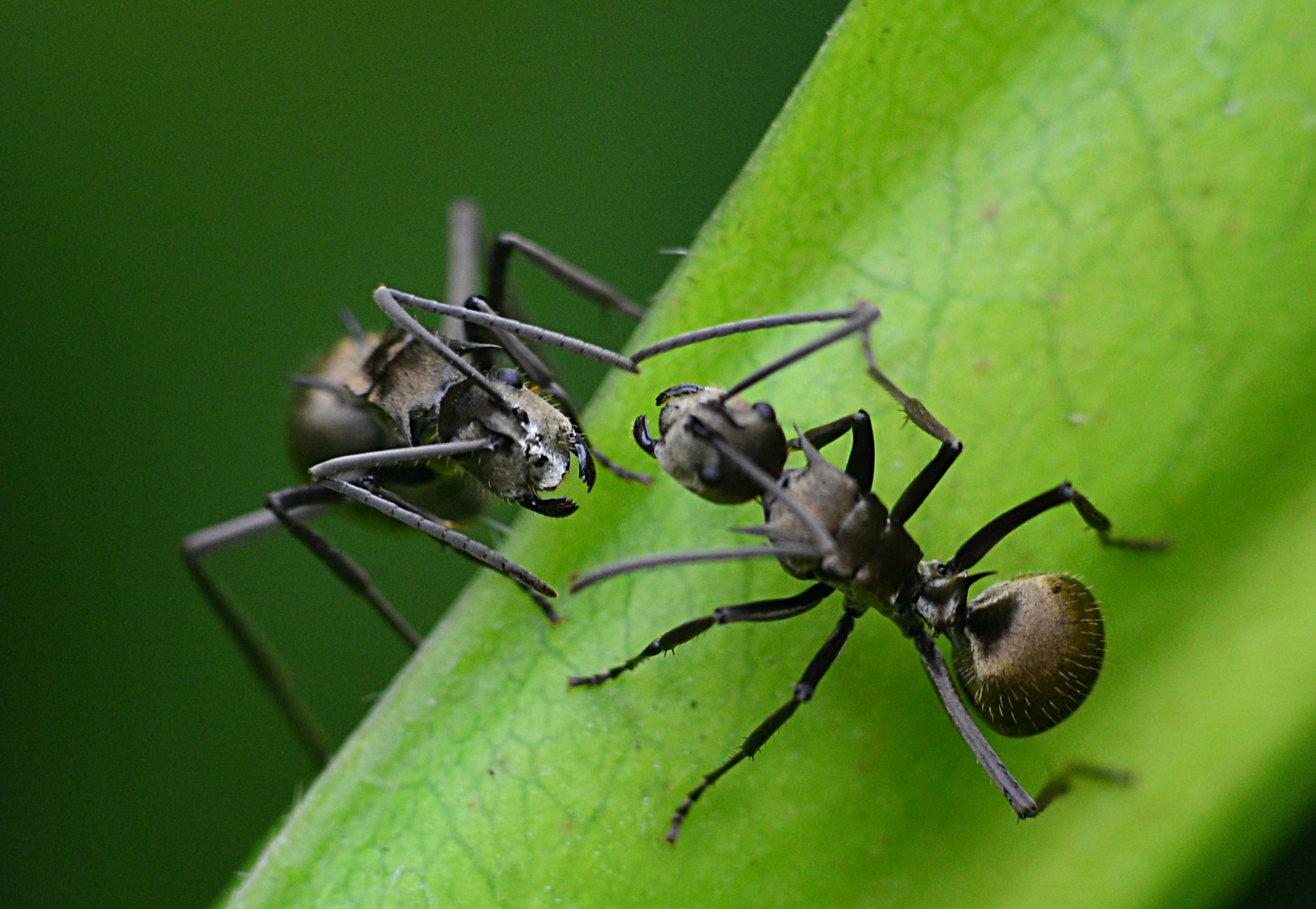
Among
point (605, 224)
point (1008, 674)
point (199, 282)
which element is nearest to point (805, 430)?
point (1008, 674)

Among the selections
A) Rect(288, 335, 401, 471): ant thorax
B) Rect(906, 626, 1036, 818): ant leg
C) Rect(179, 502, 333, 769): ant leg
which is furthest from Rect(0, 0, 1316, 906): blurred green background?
Rect(906, 626, 1036, 818): ant leg

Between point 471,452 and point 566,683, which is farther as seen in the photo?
point 471,452

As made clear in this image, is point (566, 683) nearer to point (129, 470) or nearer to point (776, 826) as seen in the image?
point (776, 826)

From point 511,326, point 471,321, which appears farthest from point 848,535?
point 471,321

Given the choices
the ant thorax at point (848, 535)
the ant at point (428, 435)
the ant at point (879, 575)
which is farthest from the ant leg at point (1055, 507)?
the ant at point (428, 435)

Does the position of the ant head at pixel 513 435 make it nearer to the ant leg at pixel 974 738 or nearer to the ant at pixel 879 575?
the ant at pixel 879 575

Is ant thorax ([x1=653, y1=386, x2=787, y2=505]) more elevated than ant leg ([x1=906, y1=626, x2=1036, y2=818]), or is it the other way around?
ant thorax ([x1=653, y1=386, x2=787, y2=505])

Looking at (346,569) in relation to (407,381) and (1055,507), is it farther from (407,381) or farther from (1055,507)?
(1055,507)

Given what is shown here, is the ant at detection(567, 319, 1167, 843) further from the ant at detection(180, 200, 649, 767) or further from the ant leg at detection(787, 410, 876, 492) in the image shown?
the ant at detection(180, 200, 649, 767)
